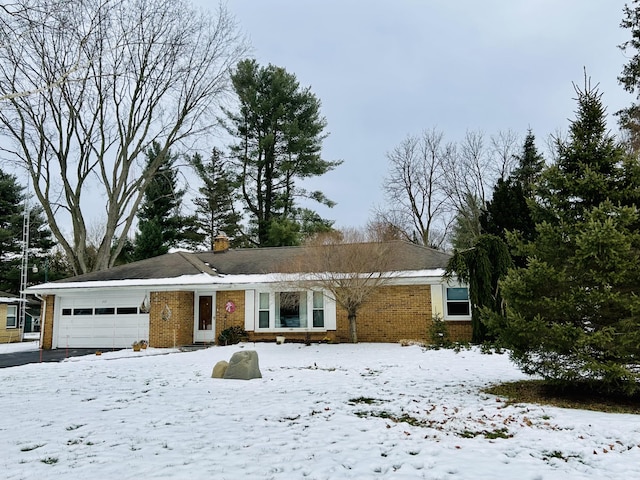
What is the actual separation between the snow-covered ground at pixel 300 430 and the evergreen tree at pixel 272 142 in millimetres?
20421

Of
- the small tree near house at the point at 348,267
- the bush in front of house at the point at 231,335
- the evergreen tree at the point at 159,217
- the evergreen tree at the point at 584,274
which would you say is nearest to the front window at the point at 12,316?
the evergreen tree at the point at 159,217

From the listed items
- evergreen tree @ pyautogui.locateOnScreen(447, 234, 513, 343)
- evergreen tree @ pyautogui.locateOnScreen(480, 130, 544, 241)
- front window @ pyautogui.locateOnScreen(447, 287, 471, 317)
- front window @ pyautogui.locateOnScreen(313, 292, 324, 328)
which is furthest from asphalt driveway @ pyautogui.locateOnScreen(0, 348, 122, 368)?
evergreen tree @ pyautogui.locateOnScreen(480, 130, 544, 241)

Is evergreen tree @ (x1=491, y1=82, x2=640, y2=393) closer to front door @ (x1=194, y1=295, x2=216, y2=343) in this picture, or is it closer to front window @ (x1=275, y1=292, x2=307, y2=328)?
front window @ (x1=275, y1=292, x2=307, y2=328)

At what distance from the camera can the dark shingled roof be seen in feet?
53.1

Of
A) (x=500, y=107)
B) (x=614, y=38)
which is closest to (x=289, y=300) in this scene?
(x=614, y=38)

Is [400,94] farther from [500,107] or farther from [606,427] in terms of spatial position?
[606,427]

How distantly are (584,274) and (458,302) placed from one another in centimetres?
909

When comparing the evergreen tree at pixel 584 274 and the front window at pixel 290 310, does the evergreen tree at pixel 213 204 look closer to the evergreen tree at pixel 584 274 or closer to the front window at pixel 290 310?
the front window at pixel 290 310

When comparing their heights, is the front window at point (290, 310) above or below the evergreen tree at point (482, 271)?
below

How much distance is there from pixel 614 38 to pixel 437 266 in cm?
1233

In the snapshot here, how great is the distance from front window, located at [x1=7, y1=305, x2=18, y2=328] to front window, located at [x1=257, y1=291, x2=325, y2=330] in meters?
15.6

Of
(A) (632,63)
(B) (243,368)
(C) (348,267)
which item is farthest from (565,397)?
(A) (632,63)

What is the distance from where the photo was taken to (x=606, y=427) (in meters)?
5.21

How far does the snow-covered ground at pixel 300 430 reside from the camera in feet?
13.2
